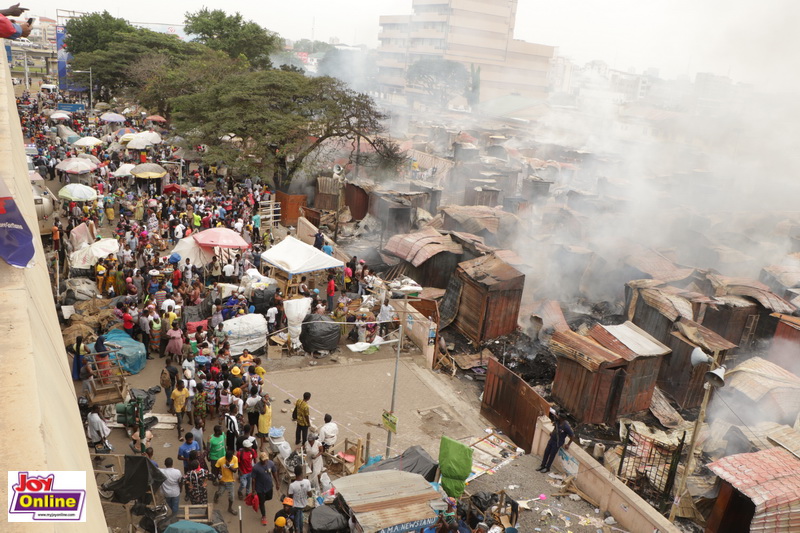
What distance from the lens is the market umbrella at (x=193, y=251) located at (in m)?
14.9

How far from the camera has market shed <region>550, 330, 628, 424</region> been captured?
39.2 feet

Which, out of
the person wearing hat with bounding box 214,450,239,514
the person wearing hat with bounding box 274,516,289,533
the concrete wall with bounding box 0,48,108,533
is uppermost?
the concrete wall with bounding box 0,48,108,533

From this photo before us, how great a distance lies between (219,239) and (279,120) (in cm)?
1004

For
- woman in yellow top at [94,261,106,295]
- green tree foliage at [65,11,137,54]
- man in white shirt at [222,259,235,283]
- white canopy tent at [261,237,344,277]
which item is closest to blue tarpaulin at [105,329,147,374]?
woman in yellow top at [94,261,106,295]

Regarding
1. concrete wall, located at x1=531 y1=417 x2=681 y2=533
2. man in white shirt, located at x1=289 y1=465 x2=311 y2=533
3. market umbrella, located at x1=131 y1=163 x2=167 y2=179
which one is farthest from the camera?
market umbrella, located at x1=131 y1=163 x2=167 y2=179

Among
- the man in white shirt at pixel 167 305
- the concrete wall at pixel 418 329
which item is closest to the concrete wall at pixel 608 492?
the concrete wall at pixel 418 329

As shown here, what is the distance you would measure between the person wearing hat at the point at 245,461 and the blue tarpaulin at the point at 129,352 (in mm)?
3900

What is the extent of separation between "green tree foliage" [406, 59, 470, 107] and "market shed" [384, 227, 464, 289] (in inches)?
2533

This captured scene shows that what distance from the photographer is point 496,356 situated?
14703 mm

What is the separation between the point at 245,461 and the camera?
27.4 feet

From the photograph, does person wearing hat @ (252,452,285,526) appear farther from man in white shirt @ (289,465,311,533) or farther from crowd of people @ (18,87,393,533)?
man in white shirt @ (289,465,311,533)

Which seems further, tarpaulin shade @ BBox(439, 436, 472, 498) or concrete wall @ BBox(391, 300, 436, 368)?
concrete wall @ BBox(391, 300, 436, 368)

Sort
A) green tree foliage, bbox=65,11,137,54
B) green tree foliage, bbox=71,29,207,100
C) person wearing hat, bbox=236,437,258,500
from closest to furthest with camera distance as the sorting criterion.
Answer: person wearing hat, bbox=236,437,258,500
green tree foliage, bbox=71,29,207,100
green tree foliage, bbox=65,11,137,54

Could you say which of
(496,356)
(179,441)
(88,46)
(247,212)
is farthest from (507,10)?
(179,441)
